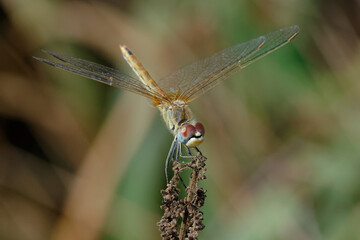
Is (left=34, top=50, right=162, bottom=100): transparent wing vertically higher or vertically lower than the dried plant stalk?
higher

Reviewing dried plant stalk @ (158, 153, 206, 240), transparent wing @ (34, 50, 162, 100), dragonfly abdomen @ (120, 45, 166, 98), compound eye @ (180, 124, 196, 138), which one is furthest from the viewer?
dragonfly abdomen @ (120, 45, 166, 98)

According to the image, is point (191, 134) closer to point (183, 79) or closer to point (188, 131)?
point (188, 131)

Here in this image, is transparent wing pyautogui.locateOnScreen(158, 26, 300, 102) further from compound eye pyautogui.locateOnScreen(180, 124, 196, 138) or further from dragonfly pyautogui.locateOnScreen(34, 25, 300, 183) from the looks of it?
compound eye pyautogui.locateOnScreen(180, 124, 196, 138)

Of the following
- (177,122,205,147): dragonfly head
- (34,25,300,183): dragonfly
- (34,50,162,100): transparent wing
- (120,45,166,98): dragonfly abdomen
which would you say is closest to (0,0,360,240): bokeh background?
(120,45,166,98): dragonfly abdomen

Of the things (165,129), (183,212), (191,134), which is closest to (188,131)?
(191,134)

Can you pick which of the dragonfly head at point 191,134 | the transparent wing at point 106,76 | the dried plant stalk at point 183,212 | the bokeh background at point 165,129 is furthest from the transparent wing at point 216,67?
the dried plant stalk at point 183,212

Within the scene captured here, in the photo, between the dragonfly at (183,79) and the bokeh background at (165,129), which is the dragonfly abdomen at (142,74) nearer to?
the dragonfly at (183,79)

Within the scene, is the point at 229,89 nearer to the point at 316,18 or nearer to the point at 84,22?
the point at 316,18

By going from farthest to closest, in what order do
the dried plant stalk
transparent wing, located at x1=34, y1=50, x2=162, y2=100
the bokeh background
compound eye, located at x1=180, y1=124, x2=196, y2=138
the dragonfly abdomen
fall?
the bokeh background, the dragonfly abdomen, transparent wing, located at x1=34, y1=50, x2=162, y2=100, compound eye, located at x1=180, y1=124, x2=196, y2=138, the dried plant stalk
